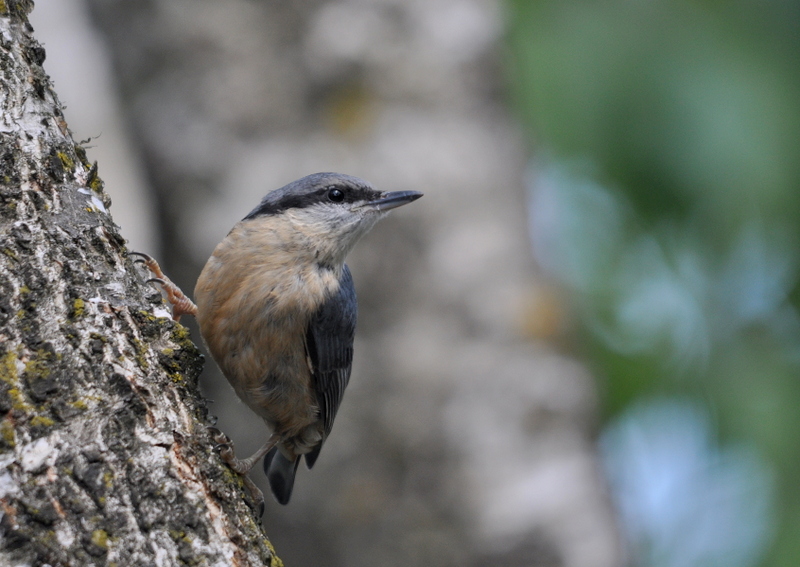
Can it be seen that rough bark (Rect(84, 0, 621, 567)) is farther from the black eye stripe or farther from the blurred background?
the black eye stripe

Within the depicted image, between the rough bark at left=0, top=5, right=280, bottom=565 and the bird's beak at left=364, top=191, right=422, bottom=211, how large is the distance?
137cm

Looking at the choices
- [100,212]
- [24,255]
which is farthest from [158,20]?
[24,255]

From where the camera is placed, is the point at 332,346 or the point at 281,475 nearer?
the point at 332,346

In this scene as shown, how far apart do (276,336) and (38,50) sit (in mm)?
1316

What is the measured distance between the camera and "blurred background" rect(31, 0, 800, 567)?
3.54m

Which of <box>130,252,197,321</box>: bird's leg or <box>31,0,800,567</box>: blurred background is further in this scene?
<box>31,0,800,567</box>: blurred background

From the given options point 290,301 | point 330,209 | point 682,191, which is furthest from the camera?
point 682,191

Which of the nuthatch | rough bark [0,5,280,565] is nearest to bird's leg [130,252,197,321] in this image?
the nuthatch

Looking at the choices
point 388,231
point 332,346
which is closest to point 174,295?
point 332,346

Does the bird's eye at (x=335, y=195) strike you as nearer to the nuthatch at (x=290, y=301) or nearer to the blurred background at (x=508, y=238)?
the nuthatch at (x=290, y=301)

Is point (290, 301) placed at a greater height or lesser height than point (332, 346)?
greater

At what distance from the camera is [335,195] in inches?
133

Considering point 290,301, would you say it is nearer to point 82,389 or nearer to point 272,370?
point 272,370

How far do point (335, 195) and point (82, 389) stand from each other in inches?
73.9
